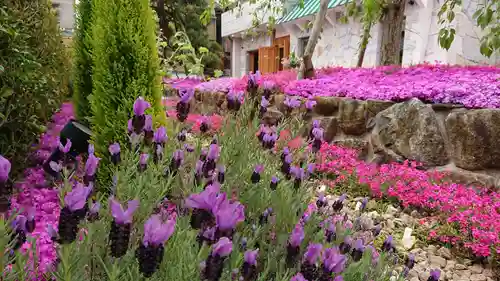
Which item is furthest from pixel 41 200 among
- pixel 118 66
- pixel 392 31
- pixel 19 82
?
pixel 392 31

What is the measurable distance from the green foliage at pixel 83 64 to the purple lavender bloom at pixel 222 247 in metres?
4.03

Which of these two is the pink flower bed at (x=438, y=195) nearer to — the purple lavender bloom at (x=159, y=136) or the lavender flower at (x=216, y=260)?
the purple lavender bloom at (x=159, y=136)

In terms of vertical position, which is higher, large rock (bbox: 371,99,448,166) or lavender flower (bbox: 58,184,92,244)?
lavender flower (bbox: 58,184,92,244)

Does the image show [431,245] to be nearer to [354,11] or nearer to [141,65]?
[141,65]

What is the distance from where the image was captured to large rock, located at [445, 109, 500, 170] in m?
4.13

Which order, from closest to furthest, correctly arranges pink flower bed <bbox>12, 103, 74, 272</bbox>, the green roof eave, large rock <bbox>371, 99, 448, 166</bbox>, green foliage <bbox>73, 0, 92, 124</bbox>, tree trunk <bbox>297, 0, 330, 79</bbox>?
pink flower bed <bbox>12, 103, 74, 272</bbox> < large rock <bbox>371, 99, 448, 166</bbox> < green foliage <bbox>73, 0, 92, 124</bbox> < tree trunk <bbox>297, 0, 330, 79</bbox> < the green roof eave

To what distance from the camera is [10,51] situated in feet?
10.5

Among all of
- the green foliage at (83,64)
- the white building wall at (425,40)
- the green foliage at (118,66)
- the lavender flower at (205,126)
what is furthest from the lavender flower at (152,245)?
the white building wall at (425,40)

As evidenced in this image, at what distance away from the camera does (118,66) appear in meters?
3.19

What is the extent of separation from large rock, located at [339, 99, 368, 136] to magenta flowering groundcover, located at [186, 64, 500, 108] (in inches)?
6.5

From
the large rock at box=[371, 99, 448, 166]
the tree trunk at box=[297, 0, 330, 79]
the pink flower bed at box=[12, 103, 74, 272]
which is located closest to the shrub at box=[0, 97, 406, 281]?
the pink flower bed at box=[12, 103, 74, 272]

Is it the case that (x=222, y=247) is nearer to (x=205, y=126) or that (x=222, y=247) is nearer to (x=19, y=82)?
(x=205, y=126)

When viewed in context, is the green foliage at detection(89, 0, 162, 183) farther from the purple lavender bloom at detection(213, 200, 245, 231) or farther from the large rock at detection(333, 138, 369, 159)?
the large rock at detection(333, 138, 369, 159)

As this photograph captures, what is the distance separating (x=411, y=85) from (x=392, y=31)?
9.25 ft
